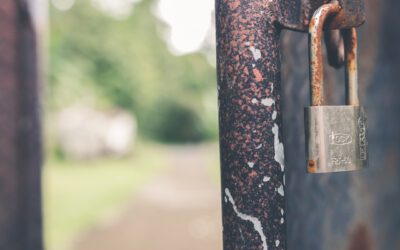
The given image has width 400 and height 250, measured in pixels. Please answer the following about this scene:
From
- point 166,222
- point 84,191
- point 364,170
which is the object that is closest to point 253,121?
point 364,170

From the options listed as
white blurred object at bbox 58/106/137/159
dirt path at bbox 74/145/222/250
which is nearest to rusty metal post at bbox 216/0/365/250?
dirt path at bbox 74/145/222/250

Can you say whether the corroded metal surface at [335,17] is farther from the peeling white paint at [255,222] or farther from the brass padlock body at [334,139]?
the peeling white paint at [255,222]

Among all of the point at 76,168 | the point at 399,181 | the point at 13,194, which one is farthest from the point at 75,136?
the point at 399,181

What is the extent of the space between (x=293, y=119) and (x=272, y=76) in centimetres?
30

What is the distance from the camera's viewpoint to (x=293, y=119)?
3.05ft

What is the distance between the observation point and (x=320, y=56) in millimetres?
690

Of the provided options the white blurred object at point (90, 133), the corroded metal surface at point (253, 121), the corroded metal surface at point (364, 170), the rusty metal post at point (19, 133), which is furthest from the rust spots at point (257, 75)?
the white blurred object at point (90, 133)

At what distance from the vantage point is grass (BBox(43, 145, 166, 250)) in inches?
241

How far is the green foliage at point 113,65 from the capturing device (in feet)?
43.8

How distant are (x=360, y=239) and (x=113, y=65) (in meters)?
15.5

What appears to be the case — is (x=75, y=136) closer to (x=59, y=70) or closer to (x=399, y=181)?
(x=59, y=70)

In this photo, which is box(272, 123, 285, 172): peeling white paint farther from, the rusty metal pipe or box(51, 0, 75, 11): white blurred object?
box(51, 0, 75, 11): white blurred object

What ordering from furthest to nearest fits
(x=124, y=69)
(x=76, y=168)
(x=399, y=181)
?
(x=124, y=69) → (x=76, y=168) → (x=399, y=181)

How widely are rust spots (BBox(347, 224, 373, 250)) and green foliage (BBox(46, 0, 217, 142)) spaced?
1206 centimetres
